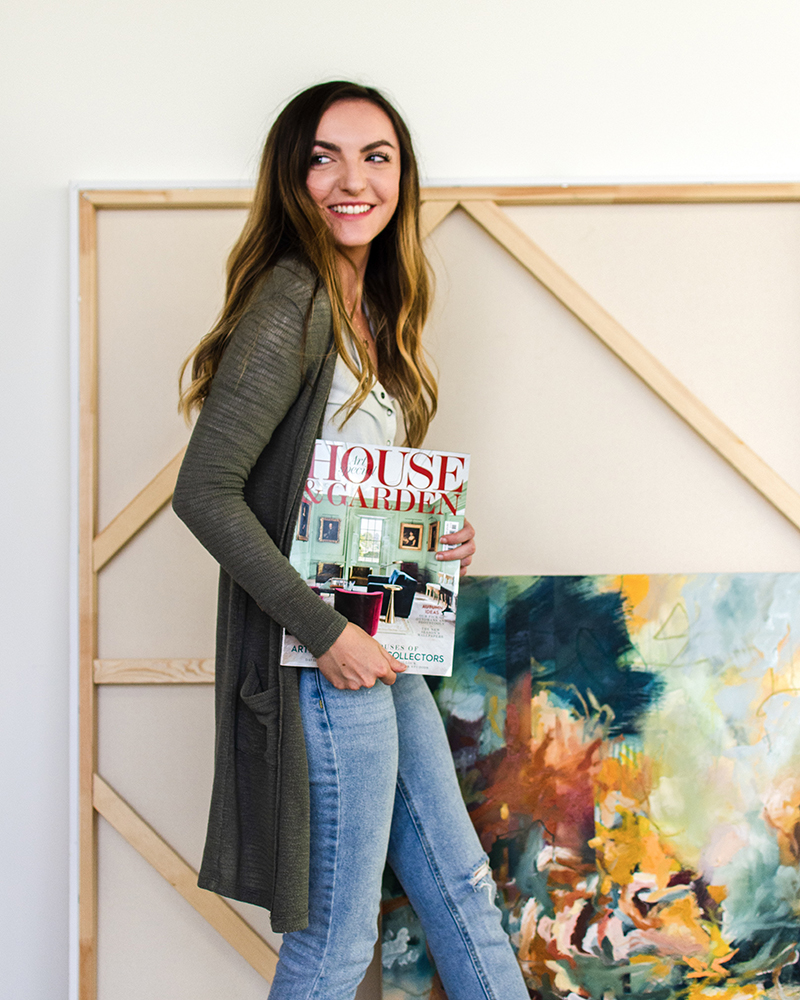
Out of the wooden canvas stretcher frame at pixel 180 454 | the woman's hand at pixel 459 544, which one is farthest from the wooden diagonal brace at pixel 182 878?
the woman's hand at pixel 459 544

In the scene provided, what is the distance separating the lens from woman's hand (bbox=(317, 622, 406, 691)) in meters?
1.04

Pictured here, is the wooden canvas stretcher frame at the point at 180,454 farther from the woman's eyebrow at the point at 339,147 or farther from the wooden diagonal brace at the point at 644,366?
the woman's eyebrow at the point at 339,147

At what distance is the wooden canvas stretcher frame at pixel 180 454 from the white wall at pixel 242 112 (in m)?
0.05

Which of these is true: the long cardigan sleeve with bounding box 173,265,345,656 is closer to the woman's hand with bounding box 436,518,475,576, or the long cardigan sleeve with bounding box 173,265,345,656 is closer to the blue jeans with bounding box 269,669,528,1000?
the blue jeans with bounding box 269,669,528,1000

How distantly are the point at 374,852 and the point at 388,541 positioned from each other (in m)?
0.46

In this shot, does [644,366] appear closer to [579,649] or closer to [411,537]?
[579,649]

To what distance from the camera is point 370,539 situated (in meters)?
1.15

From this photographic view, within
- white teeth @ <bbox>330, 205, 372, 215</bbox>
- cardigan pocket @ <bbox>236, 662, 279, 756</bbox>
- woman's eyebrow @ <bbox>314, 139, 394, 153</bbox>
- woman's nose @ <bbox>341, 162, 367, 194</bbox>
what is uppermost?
woman's eyebrow @ <bbox>314, 139, 394, 153</bbox>

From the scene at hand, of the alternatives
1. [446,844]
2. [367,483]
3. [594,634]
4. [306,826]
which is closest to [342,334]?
[367,483]

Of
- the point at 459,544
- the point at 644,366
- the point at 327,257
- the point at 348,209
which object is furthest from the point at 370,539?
the point at 644,366

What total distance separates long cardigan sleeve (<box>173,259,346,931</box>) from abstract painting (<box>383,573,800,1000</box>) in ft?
2.26

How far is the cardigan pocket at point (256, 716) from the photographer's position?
42.0 inches

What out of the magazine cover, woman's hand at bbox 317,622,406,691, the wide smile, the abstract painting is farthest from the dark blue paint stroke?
the wide smile

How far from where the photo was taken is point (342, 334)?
43.2 inches
